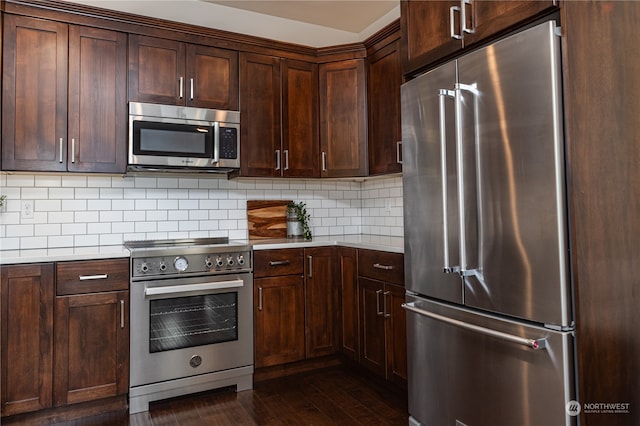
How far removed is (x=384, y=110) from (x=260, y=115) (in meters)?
0.94

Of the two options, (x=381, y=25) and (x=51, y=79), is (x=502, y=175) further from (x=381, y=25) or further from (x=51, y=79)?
(x=51, y=79)

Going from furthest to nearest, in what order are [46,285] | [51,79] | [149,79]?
1. [149,79]
2. [51,79]
3. [46,285]

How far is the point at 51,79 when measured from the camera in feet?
8.60

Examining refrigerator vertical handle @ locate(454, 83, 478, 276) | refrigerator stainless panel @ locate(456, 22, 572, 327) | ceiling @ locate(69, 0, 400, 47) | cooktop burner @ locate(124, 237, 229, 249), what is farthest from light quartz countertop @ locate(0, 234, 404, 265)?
ceiling @ locate(69, 0, 400, 47)

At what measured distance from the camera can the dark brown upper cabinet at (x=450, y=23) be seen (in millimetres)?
1581

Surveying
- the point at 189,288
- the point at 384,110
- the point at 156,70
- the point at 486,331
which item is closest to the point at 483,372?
the point at 486,331

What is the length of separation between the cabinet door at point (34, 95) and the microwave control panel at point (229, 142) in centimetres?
98

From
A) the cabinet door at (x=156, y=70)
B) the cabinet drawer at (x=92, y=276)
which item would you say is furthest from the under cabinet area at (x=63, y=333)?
the cabinet door at (x=156, y=70)

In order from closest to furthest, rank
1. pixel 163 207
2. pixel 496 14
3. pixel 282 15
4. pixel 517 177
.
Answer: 1. pixel 517 177
2. pixel 496 14
3. pixel 163 207
4. pixel 282 15

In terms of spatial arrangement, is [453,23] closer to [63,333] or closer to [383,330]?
[383,330]

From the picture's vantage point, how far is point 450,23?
1866 mm

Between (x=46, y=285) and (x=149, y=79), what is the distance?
1.46 meters

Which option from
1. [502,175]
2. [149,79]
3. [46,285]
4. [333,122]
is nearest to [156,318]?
[46,285]

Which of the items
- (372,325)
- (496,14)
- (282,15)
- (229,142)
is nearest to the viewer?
(496,14)
